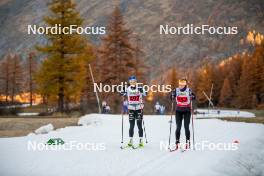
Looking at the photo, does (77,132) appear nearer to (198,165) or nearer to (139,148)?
(139,148)

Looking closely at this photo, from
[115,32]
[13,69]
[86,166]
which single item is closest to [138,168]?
[86,166]

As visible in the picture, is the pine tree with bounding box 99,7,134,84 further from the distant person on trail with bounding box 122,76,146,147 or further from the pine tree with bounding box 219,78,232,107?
the pine tree with bounding box 219,78,232,107

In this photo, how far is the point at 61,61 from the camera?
40.3 metres

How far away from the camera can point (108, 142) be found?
16.6 metres

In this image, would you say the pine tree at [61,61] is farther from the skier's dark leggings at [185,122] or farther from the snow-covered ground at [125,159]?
the skier's dark leggings at [185,122]
